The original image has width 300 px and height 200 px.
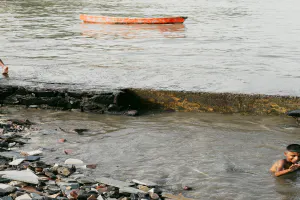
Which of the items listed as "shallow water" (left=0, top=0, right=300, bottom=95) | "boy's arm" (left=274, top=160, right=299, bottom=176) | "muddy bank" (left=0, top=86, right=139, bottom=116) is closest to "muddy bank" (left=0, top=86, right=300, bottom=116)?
"muddy bank" (left=0, top=86, right=139, bottom=116)

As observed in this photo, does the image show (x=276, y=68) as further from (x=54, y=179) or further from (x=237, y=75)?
(x=54, y=179)

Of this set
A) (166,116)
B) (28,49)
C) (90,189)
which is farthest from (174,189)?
(28,49)

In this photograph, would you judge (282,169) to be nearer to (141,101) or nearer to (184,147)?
(184,147)

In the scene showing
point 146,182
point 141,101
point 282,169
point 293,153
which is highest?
point 141,101

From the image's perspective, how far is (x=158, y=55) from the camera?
14461 mm

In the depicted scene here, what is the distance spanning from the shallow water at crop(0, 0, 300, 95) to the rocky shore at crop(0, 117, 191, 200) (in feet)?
9.42

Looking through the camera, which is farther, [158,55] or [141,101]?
[158,55]

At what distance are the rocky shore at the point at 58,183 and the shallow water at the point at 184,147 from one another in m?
0.20

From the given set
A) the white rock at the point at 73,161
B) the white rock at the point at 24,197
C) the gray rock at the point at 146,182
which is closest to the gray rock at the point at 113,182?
the gray rock at the point at 146,182

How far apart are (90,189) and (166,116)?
3.22 m

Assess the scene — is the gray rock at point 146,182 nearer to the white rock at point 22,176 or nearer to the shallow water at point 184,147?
the shallow water at point 184,147

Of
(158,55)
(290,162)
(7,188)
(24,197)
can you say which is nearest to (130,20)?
(158,55)

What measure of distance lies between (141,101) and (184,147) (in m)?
1.88

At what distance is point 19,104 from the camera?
8.20 m
